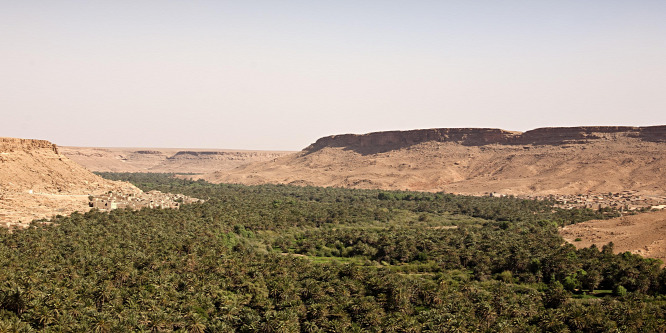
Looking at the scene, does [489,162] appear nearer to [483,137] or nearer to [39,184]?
[483,137]

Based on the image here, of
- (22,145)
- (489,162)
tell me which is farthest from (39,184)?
(489,162)

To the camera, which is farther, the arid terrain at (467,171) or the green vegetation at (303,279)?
the arid terrain at (467,171)

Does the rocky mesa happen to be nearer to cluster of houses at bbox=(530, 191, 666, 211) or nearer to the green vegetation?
cluster of houses at bbox=(530, 191, 666, 211)

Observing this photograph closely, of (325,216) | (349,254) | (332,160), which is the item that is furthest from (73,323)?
(332,160)

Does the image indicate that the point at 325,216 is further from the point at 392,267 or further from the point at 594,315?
the point at 594,315

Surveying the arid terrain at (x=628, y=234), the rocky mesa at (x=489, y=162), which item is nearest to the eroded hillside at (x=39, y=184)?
the arid terrain at (x=628, y=234)

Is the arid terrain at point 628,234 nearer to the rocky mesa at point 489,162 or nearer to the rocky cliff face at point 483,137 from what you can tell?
the rocky mesa at point 489,162

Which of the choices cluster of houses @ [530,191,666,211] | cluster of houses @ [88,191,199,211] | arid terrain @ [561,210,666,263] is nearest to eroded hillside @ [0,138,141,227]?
cluster of houses @ [88,191,199,211]
